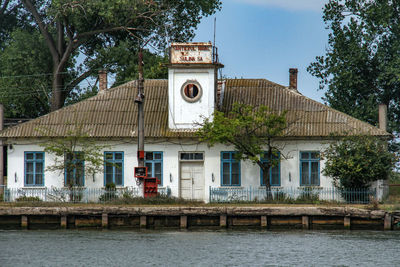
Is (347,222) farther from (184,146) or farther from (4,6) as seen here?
(4,6)

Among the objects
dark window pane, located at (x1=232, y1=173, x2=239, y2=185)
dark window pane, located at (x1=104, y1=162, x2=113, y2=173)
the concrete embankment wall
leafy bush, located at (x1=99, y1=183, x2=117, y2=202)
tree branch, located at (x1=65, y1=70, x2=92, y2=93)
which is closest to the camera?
the concrete embankment wall

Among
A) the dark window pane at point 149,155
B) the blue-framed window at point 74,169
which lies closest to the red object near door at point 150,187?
the dark window pane at point 149,155

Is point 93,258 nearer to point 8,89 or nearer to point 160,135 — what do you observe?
point 160,135

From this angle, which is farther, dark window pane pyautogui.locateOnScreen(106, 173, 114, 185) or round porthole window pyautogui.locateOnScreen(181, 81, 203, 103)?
dark window pane pyautogui.locateOnScreen(106, 173, 114, 185)

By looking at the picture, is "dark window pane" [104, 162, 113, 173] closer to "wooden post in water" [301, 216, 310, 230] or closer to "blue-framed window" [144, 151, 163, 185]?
"blue-framed window" [144, 151, 163, 185]

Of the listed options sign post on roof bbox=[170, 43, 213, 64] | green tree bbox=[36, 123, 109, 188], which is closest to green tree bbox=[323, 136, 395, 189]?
sign post on roof bbox=[170, 43, 213, 64]

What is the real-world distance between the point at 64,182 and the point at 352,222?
45.2 ft

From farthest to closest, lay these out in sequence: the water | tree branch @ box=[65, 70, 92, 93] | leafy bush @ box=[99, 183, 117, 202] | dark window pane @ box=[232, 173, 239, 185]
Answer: tree branch @ box=[65, 70, 92, 93]
dark window pane @ box=[232, 173, 239, 185]
leafy bush @ box=[99, 183, 117, 202]
the water

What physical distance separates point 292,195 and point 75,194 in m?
9.76

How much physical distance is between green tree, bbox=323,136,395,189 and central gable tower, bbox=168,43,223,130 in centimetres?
626

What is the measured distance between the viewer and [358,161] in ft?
120

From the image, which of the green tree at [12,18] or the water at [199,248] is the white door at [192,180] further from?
the green tree at [12,18]

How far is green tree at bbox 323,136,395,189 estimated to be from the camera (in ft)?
120

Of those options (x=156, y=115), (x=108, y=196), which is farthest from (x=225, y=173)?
(x=108, y=196)
